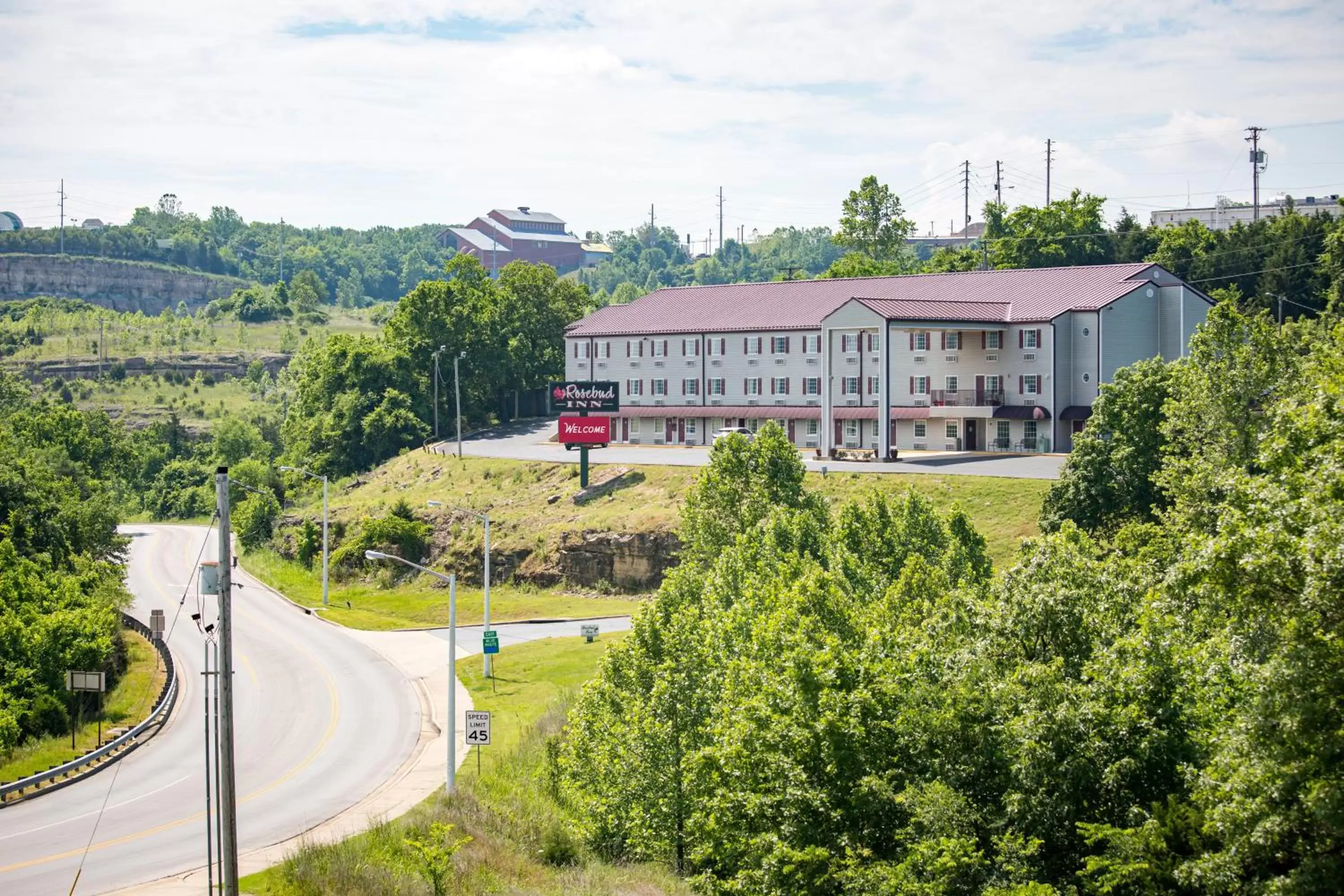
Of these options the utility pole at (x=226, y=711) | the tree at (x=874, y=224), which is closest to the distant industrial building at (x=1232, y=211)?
the tree at (x=874, y=224)

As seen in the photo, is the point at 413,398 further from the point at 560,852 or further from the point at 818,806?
the point at 818,806

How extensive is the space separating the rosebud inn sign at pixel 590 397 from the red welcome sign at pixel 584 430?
2.28 feet

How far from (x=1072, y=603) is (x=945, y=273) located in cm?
6501

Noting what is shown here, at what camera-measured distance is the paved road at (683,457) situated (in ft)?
225

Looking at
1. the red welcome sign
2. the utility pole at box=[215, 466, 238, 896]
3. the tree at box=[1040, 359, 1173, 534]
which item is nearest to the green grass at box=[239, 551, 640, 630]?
the red welcome sign

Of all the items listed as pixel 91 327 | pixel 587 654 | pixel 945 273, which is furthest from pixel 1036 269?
pixel 91 327

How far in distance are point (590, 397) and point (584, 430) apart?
81.6 inches

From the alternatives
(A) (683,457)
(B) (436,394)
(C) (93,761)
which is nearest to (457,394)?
(B) (436,394)

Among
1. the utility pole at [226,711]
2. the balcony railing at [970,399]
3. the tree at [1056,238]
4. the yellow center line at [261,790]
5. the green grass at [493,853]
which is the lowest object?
the yellow center line at [261,790]

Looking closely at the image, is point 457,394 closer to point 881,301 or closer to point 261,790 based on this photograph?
point 881,301

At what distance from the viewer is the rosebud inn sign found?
81125mm

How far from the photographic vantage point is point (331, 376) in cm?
11625

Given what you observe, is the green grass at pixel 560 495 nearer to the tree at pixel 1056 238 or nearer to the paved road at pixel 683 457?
the paved road at pixel 683 457

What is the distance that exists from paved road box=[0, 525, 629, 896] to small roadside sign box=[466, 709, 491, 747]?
317cm
